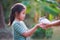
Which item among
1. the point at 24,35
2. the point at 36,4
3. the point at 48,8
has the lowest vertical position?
the point at 24,35

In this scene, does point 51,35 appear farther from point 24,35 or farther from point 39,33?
point 24,35

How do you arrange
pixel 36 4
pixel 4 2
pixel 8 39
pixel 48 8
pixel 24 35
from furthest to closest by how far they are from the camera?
pixel 8 39 < pixel 4 2 < pixel 36 4 < pixel 48 8 < pixel 24 35

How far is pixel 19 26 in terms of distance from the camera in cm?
229

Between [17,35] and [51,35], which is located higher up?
[51,35]

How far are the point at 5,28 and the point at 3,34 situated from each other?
0.69ft

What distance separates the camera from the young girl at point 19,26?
7.39 ft

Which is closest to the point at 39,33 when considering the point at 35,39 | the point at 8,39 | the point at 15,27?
the point at 35,39

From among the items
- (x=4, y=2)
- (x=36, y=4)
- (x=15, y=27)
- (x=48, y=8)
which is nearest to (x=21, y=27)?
(x=15, y=27)

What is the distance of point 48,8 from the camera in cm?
300

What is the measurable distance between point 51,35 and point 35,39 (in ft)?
2.22

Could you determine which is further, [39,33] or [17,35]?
[39,33]

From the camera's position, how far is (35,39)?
8852 mm

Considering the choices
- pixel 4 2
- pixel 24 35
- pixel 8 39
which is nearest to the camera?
pixel 24 35

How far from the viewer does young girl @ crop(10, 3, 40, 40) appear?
7.39 ft
